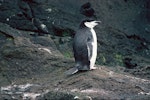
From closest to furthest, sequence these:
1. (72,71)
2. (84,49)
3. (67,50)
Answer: (72,71) → (84,49) → (67,50)

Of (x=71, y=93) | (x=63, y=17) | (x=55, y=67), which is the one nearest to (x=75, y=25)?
(x=63, y=17)

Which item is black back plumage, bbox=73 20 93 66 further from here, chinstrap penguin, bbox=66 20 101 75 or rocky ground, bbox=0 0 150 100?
rocky ground, bbox=0 0 150 100

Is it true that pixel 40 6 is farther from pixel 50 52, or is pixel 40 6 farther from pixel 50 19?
pixel 50 52

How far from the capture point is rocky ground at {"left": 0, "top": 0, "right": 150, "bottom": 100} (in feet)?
28.8

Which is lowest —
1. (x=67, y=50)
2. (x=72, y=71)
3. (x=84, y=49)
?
(x=67, y=50)

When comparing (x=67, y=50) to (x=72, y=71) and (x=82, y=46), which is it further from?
(x=72, y=71)

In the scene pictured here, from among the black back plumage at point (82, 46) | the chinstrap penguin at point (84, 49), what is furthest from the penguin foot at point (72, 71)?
the black back plumage at point (82, 46)

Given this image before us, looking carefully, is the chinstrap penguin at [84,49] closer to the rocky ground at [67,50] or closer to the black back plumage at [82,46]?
the black back plumage at [82,46]

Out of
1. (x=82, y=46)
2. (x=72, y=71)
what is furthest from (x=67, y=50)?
(x=72, y=71)

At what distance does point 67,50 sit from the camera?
1334 centimetres

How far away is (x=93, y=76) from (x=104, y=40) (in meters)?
5.30

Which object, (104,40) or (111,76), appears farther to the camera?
(104,40)

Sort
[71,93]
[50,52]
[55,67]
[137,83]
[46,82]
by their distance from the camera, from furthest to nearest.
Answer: [50,52]
[55,67]
[46,82]
[137,83]
[71,93]

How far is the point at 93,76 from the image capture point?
925cm
